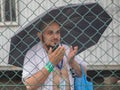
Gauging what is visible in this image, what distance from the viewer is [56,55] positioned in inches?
155

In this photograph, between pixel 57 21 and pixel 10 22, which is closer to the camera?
pixel 57 21

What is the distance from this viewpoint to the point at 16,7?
861cm

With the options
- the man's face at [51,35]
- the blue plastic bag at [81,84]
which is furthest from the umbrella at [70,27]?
the blue plastic bag at [81,84]

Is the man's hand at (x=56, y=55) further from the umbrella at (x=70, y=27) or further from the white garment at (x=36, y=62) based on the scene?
the umbrella at (x=70, y=27)

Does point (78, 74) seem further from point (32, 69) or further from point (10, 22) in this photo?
point (10, 22)

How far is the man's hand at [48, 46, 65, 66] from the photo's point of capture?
393 cm

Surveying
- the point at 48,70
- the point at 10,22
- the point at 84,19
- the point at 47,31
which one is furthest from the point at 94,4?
the point at 10,22

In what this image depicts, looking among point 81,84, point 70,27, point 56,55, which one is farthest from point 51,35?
point 81,84

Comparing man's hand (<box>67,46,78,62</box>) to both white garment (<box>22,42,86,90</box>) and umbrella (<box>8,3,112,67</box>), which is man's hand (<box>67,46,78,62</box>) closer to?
white garment (<box>22,42,86,90</box>)

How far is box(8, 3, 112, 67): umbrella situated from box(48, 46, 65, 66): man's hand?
298mm

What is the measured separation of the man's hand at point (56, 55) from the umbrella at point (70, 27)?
30 centimetres

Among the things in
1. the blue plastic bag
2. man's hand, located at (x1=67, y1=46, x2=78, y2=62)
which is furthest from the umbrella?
the blue plastic bag

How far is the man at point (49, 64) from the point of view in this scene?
3953 millimetres

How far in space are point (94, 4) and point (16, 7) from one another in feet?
15.0
